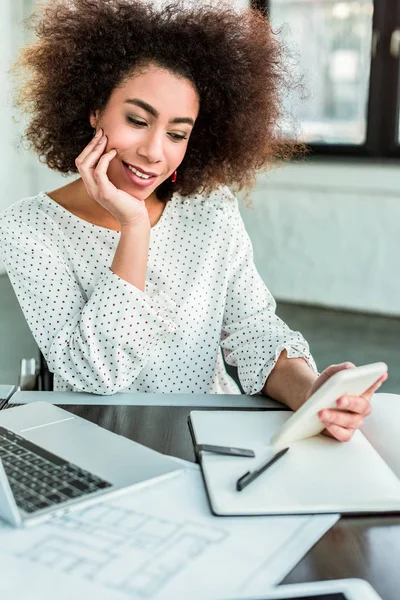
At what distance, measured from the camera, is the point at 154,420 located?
103 centimetres

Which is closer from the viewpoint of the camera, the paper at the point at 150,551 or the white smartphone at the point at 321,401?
the paper at the point at 150,551

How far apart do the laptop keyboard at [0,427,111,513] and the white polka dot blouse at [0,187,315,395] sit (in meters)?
0.32

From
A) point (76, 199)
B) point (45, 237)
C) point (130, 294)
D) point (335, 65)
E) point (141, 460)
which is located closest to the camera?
point (141, 460)

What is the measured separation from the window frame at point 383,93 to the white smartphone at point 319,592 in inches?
154


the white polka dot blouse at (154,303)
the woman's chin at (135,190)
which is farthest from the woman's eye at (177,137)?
the white polka dot blouse at (154,303)

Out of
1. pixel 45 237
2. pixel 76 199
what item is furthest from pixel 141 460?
pixel 76 199

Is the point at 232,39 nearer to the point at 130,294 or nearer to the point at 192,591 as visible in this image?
the point at 130,294

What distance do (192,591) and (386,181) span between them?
3.90 metres

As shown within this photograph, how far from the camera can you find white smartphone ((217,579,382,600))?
60 cm

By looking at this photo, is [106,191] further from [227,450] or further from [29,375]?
[227,450]

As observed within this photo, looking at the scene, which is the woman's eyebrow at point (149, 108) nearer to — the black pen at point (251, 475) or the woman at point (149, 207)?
the woman at point (149, 207)

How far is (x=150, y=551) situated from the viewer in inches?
25.8

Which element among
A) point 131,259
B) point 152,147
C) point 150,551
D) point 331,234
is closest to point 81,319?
point 131,259

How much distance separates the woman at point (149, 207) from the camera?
1.25 m
